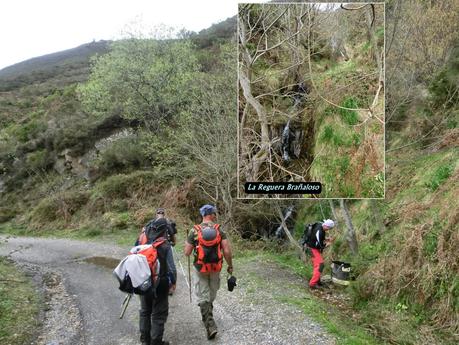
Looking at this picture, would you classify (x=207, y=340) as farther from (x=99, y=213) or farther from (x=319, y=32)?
(x=99, y=213)

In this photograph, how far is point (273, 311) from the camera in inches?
309

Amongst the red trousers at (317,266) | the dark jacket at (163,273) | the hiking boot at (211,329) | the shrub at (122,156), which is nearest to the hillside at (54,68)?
→ the shrub at (122,156)

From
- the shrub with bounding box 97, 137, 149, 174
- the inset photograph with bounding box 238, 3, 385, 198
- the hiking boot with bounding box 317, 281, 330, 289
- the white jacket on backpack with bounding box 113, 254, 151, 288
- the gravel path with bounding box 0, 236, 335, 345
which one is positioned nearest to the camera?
the white jacket on backpack with bounding box 113, 254, 151, 288

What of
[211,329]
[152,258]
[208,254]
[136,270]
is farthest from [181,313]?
[136,270]

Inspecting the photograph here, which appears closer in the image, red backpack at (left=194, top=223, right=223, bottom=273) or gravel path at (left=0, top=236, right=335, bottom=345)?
red backpack at (left=194, top=223, right=223, bottom=273)

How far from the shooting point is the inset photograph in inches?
277

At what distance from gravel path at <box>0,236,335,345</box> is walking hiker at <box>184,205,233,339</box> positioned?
0.59 m

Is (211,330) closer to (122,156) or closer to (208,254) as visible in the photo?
(208,254)

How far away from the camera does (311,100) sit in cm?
745

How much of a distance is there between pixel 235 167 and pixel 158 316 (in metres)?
10.0

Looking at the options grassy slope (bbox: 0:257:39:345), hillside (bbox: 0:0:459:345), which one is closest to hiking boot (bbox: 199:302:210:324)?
hillside (bbox: 0:0:459:345)

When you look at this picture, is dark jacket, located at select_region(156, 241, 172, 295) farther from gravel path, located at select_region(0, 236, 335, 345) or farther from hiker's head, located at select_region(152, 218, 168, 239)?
gravel path, located at select_region(0, 236, 335, 345)

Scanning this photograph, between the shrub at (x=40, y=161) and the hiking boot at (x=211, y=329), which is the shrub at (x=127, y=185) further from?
the hiking boot at (x=211, y=329)

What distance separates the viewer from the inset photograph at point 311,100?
277 inches
